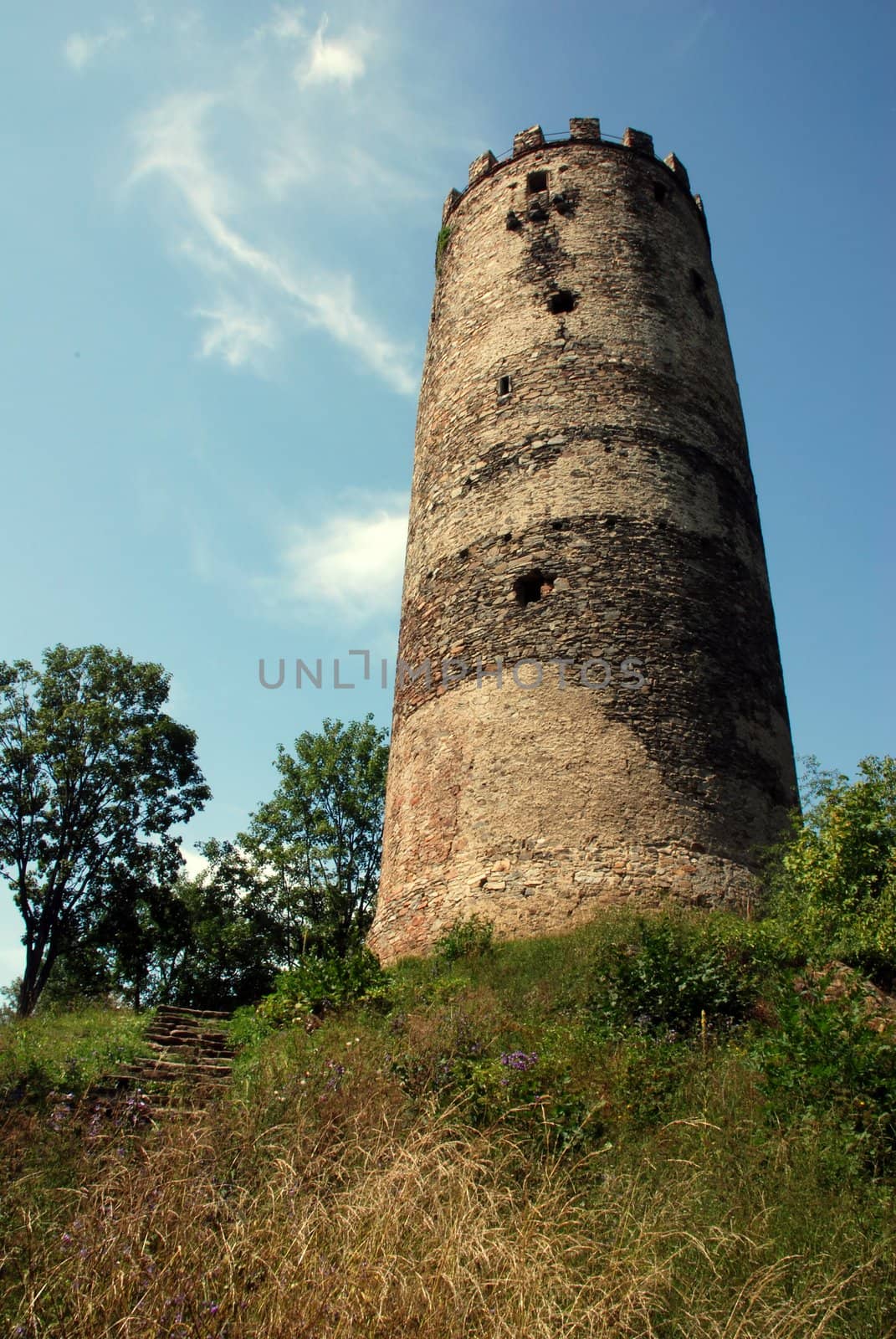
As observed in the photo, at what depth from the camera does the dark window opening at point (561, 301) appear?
1281 cm

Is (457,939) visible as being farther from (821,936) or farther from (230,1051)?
(821,936)

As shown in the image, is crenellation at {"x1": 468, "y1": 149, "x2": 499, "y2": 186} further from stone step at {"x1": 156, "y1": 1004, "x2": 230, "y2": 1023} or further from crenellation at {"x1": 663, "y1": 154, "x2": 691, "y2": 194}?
stone step at {"x1": 156, "y1": 1004, "x2": 230, "y2": 1023}

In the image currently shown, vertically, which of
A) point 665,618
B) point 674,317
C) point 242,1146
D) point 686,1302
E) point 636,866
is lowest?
point 686,1302

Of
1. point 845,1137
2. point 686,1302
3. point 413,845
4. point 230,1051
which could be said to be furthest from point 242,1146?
point 413,845

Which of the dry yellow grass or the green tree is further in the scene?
the green tree

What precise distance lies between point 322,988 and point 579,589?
5228 mm

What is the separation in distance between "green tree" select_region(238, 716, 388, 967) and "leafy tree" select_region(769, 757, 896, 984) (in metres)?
12.2

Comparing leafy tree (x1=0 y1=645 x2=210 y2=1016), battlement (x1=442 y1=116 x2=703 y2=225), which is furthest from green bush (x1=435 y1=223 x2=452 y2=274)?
leafy tree (x1=0 y1=645 x2=210 y2=1016)

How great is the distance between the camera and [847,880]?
26.7 feet

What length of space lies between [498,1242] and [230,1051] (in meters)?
5.01

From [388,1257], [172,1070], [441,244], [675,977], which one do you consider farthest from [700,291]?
[388,1257]

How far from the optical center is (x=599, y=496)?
442 inches

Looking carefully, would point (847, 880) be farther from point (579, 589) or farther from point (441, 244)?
A: point (441, 244)

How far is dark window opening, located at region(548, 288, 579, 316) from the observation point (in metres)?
12.8
